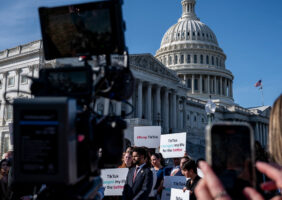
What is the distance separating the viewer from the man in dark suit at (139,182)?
A: 5.86 metres

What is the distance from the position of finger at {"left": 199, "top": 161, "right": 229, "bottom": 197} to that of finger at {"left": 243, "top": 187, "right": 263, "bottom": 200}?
11 centimetres

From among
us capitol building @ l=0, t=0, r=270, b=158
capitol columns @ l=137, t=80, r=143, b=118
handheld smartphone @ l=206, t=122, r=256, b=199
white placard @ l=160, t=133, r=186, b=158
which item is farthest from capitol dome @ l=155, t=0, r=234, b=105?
handheld smartphone @ l=206, t=122, r=256, b=199

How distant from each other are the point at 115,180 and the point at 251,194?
644cm

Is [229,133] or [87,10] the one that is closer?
[229,133]

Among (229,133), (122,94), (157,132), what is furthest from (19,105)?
(157,132)

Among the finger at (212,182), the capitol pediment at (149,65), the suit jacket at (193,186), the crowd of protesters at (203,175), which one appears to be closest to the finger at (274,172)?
the crowd of protesters at (203,175)

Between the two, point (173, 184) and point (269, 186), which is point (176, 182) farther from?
point (269, 186)

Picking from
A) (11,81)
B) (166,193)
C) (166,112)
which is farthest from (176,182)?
(166,112)

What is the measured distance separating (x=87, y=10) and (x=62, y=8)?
0.18m

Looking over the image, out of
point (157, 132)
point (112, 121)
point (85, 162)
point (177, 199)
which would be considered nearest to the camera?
point (85, 162)

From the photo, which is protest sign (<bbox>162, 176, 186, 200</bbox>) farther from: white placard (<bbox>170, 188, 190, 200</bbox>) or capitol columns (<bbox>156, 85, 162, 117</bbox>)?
capitol columns (<bbox>156, 85, 162, 117</bbox>)

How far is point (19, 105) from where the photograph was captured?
1.88m

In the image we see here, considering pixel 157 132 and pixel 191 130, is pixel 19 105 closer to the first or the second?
pixel 157 132

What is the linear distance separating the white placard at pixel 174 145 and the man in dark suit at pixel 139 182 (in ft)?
11.6
